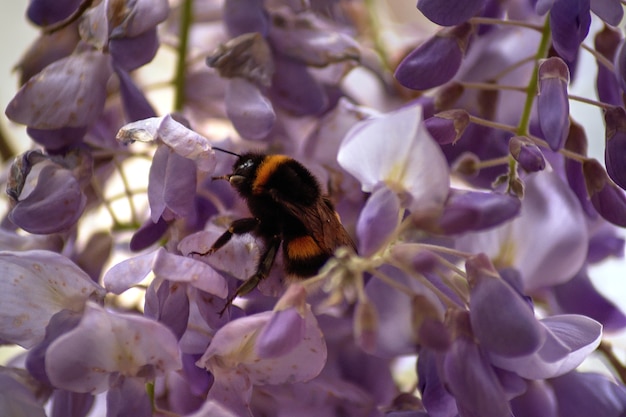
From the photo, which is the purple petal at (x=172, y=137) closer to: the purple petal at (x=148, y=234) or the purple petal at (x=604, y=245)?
the purple petal at (x=148, y=234)

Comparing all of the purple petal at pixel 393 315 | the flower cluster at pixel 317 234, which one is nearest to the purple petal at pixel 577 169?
the flower cluster at pixel 317 234

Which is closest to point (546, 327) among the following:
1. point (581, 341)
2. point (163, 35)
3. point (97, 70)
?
point (581, 341)

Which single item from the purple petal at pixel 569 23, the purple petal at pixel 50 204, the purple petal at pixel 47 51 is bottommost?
the purple petal at pixel 50 204

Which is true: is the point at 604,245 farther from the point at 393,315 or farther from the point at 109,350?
the point at 109,350

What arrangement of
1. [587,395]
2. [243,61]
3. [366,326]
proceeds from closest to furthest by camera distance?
[366,326] → [587,395] → [243,61]

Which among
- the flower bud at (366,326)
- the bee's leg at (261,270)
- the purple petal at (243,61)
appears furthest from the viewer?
the purple petal at (243,61)

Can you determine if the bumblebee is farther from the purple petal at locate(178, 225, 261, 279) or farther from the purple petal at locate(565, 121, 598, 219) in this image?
the purple petal at locate(565, 121, 598, 219)

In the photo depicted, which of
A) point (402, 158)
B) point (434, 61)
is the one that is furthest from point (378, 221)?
point (434, 61)
